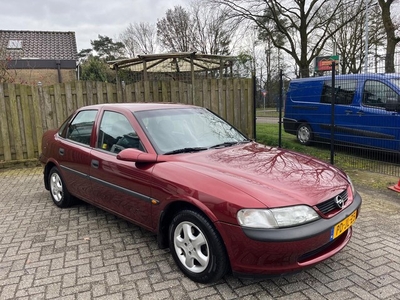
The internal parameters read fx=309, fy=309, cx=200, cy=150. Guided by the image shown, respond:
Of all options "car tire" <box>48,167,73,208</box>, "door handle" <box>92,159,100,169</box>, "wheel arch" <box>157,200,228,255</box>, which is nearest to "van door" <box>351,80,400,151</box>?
"wheel arch" <box>157,200,228,255</box>

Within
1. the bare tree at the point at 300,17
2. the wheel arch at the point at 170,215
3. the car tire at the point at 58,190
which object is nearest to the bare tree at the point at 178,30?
the bare tree at the point at 300,17

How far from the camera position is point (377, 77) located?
6.48m

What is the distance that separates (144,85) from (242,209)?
6202 mm

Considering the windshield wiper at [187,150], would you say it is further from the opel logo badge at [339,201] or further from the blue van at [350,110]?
the blue van at [350,110]

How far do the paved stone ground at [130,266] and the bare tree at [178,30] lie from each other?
2563cm

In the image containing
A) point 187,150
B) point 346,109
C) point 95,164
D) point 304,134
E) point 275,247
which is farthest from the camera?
point 304,134

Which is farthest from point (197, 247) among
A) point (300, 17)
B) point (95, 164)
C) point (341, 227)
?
point (300, 17)

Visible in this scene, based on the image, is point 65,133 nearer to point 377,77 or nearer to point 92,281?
point 92,281

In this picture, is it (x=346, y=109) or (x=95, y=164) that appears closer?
(x=95, y=164)

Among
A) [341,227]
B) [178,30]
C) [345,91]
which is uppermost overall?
[178,30]

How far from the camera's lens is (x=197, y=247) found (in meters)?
2.58

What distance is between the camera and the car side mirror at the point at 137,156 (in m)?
2.89

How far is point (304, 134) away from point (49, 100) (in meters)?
6.66

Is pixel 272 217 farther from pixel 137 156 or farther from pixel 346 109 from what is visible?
pixel 346 109
